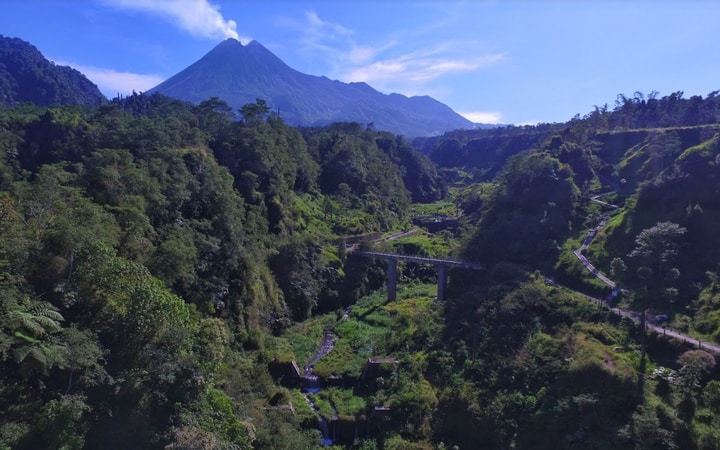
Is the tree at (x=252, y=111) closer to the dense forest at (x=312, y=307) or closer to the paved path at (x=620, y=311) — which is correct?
the dense forest at (x=312, y=307)

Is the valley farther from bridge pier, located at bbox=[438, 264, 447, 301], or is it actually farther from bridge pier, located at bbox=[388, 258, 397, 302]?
bridge pier, located at bbox=[438, 264, 447, 301]

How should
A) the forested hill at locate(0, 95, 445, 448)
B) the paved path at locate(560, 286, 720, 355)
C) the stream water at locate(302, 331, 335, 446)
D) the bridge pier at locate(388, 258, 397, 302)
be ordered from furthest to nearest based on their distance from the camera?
the bridge pier at locate(388, 258, 397, 302)
the stream water at locate(302, 331, 335, 446)
the paved path at locate(560, 286, 720, 355)
the forested hill at locate(0, 95, 445, 448)

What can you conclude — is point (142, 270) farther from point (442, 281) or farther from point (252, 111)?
point (252, 111)

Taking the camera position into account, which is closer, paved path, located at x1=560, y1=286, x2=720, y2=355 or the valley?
the valley

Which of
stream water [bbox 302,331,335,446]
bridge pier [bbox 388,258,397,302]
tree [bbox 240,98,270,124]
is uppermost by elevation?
tree [bbox 240,98,270,124]

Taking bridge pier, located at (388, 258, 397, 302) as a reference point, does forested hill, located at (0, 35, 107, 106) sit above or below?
above

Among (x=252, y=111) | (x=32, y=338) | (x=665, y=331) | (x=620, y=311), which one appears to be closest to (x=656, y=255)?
(x=620, y=311)

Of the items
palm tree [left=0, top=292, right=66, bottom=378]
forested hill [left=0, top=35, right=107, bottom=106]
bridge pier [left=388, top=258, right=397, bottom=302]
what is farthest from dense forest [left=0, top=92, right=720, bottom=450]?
forested hill [left=0, top=35, right=107, bottom=106]
